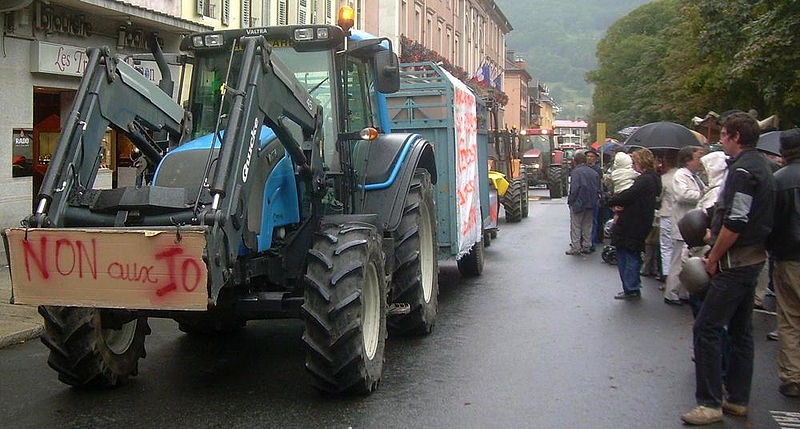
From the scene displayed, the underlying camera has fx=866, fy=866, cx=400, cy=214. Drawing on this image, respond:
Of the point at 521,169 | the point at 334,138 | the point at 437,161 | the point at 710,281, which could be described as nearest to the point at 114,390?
the point at 334,138

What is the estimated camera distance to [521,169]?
22.8 m

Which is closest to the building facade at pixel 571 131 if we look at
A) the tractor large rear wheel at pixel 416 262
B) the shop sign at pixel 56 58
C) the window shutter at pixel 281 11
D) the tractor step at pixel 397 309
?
the window shutter at pixel 281 11

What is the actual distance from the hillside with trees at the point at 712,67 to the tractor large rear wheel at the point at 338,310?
1669cm

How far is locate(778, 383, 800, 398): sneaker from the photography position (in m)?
6.21

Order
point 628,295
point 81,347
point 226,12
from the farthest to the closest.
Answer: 1. point 226,12
2. point 628,295
3. point 81,347

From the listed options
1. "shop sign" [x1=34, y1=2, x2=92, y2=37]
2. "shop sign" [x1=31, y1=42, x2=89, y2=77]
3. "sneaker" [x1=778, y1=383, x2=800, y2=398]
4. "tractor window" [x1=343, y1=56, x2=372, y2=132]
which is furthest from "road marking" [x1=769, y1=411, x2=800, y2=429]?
"shop sign" [x1=34, y1=2, x2=92, y2=37]

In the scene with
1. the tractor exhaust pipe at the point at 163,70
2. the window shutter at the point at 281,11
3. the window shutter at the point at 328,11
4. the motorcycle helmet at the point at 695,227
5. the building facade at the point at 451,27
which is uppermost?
the building facade at the point at 451,27

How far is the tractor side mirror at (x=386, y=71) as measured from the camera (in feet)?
23.0

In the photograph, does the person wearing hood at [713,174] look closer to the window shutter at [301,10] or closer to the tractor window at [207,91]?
the tractor window at [207,91]

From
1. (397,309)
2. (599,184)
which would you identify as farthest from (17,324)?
(599,184)

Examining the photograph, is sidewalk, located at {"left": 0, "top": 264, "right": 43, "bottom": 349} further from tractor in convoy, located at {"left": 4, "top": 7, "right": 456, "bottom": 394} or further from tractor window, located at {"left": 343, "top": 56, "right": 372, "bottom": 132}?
tractor window, located at {"left": 343, "top": 56, "right": 372, "bottom": 132}

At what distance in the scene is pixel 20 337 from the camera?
7.95 m

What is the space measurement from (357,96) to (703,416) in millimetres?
3930

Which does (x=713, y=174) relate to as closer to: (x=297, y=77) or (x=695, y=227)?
(x=695, y=227)
